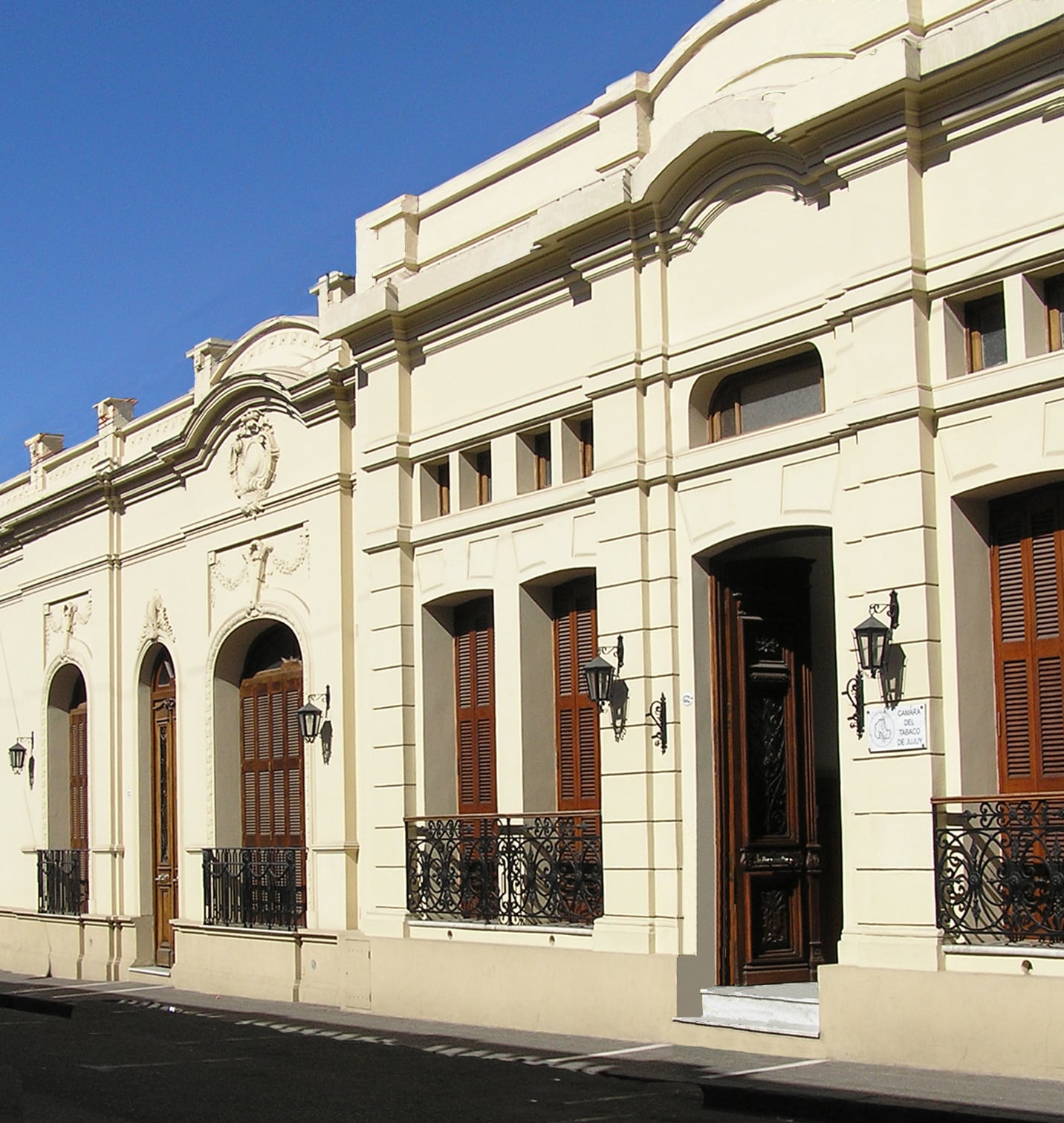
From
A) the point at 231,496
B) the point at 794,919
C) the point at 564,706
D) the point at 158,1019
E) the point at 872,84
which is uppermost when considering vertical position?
the point at 872,84

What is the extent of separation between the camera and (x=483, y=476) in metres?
16.8

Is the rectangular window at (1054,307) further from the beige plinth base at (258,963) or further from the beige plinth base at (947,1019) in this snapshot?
the beige plinth base at (258,963)

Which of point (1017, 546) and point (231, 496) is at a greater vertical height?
point (231, 496)

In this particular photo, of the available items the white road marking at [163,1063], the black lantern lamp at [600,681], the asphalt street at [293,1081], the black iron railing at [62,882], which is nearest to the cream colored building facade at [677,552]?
the black lantern lamp at [600,681]

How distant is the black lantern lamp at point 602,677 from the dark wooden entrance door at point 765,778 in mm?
839

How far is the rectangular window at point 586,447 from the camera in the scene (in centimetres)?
1544

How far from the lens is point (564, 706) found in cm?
1577

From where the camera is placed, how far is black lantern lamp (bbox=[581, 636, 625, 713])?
563 inches

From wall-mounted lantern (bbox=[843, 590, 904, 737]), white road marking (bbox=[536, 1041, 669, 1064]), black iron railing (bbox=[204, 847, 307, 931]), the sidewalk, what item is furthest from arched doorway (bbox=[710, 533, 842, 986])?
black iron railing (bbox=[204, 847, 307, 931])

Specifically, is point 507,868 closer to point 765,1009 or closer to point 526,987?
point 526,987

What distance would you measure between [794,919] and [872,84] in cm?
652

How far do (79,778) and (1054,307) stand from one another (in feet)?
58.5

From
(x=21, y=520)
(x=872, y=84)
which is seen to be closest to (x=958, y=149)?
(x=872, y=84)

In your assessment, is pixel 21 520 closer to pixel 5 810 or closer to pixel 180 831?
pixel 5 810
